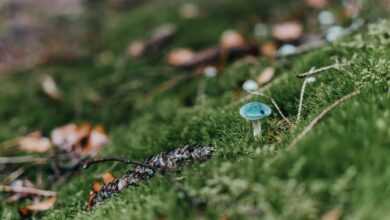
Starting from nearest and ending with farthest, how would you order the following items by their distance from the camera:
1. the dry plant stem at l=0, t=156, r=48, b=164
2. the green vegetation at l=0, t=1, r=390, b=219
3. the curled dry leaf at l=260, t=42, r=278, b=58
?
1. the green vegetation at l=0, t=1, r=390, b=219
2. the dry plant stem at l=0, t=156, r=48, b=164
3. the curled dry leaf at l=260, t=42, r=278, b=58

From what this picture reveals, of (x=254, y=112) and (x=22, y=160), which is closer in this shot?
(x=254, y=112)

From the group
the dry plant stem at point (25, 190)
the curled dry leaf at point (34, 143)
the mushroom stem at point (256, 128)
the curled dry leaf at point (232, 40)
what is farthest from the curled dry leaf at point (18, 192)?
the curled dry leaf at point (232, 40)

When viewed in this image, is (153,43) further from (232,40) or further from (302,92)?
(302,92)

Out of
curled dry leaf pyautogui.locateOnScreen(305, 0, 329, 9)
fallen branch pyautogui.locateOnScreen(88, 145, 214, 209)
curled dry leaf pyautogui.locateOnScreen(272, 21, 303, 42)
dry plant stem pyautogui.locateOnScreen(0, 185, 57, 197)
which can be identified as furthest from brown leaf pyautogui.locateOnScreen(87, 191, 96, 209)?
curled dry leaf pyautogui.locateOnScreen(305, 0, 329, 9)

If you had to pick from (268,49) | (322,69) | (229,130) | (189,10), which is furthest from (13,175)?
(189,10)

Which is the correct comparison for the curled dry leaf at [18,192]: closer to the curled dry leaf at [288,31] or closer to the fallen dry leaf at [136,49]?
the fallen dry leaf at [136,49]

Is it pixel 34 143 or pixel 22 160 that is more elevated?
pixel 34 143

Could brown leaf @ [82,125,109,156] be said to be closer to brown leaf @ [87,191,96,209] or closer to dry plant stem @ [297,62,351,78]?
brown leaf @ [87,191,96,209]

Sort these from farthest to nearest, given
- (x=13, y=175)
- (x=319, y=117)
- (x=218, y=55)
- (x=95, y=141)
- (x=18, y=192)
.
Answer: (x=218, y=55) → (x=95, y=141) → (x=13, y=175) → (x=18, y=192) → (x=319, y=117)
